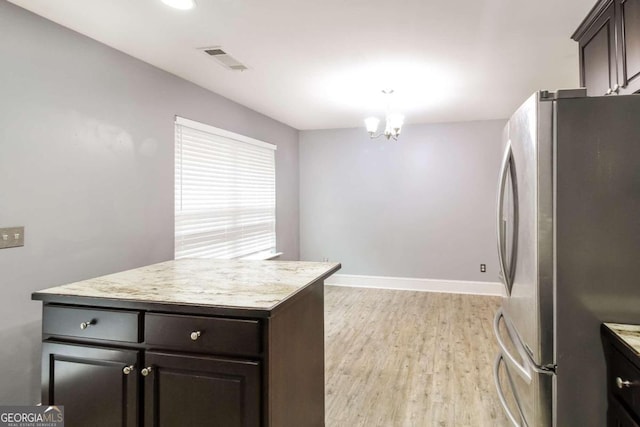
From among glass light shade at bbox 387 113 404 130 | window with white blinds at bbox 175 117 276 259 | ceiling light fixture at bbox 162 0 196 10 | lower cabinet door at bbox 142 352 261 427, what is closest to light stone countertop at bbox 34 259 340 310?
lower cabinet door at bbox 142 352 261 427

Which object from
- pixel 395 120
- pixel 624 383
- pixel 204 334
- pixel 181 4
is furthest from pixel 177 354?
pixel 395 120

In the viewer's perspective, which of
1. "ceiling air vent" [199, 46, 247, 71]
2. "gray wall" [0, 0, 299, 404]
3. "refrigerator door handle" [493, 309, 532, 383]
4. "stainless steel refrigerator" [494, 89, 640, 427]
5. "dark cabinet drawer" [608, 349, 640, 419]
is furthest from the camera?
"ceiling air vent" [199, 46, 247, 71]

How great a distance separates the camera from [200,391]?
54.3 inches

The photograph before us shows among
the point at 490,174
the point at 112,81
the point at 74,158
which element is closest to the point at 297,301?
the point at 74,158

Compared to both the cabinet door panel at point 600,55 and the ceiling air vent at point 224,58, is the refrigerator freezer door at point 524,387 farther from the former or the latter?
the ceiling air vent at point 224,58

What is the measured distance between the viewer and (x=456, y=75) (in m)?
3.29

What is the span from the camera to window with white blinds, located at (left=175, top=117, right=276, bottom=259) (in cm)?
343

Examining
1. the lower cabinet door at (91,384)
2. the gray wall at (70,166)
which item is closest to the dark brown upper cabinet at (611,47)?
the lower cabinet door at (91,384)

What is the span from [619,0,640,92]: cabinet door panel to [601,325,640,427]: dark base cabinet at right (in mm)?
1204

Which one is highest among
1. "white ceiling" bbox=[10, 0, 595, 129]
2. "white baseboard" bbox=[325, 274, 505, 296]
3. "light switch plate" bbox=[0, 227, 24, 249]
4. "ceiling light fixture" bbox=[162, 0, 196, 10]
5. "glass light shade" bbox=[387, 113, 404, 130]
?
"white ceiling" bbox=[10, 0, 595, 129]

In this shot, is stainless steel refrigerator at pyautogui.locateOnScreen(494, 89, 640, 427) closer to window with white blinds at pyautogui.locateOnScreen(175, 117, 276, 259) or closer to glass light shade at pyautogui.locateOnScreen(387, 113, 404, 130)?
glass light shade at pyautogui.locateOnScreen(387, 113, 404, 130)

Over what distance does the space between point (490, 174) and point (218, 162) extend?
367cm

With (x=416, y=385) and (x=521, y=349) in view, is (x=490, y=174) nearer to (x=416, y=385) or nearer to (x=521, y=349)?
(x=416, y=385)

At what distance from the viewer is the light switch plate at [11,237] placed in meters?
2.02
